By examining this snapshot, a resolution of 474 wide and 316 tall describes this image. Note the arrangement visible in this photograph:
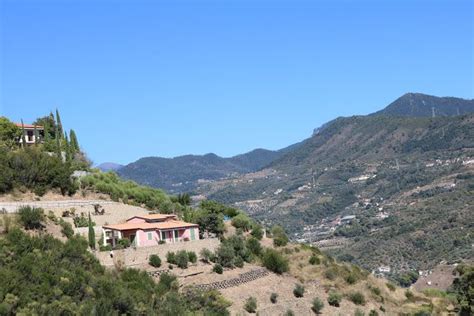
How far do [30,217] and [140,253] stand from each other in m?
6.78

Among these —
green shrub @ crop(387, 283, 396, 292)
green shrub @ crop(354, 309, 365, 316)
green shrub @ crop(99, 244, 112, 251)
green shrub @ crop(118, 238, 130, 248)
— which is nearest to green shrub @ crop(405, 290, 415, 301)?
green shrub @ crop(387, 283, 396, 292)

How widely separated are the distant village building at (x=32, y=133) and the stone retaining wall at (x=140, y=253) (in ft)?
71.7

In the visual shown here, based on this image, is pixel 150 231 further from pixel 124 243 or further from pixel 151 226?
pixel 124 243

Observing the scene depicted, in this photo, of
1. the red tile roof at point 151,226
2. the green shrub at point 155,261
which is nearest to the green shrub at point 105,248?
the red tile roof at point 151,226

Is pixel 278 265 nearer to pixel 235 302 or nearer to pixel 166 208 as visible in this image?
pixel 235 302

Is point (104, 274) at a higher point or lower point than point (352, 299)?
higher

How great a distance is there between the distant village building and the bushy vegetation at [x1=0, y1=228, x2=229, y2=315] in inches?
863

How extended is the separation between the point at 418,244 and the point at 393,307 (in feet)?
281

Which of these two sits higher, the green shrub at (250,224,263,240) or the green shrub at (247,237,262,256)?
the green shrub at (250,224,263,240)

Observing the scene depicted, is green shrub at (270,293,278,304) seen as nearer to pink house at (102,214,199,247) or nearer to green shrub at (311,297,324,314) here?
green shrub at (311,297,324,314)

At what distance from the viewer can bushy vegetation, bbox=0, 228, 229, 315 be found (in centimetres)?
2955

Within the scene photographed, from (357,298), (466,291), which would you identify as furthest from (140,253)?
(466,291)

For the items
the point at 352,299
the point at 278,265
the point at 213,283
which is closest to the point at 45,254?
the point at 213,283

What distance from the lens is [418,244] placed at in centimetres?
13050
